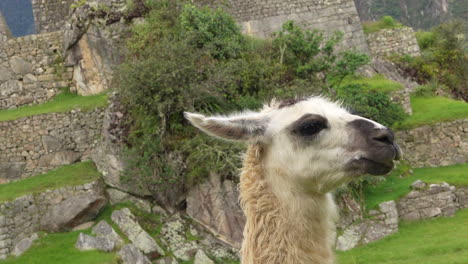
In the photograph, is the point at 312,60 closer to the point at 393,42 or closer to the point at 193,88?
the point at 193,88

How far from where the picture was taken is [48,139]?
1455cm

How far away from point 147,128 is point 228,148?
1.68 metres

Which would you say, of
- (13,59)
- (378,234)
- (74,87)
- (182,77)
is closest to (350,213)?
(378,234)

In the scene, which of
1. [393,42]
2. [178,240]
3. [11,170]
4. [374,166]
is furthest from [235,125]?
[393,42]

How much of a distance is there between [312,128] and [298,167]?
234 mm

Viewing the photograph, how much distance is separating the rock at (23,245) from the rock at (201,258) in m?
2.95

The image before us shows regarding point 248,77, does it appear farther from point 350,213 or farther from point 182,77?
point 350,213

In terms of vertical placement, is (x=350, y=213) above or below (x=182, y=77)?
below

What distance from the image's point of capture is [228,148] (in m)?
12.4

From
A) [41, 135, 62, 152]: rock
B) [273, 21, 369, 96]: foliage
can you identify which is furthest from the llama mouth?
[41, 135, 62, 152]: rock

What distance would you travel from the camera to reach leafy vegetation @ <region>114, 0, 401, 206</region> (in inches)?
493

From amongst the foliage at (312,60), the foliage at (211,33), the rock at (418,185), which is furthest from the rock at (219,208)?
the rock at (418,185)

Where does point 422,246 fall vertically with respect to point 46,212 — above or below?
above

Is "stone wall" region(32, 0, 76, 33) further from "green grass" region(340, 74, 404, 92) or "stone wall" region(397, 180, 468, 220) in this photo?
"stone wall" region(397, 180, 468, 220)
